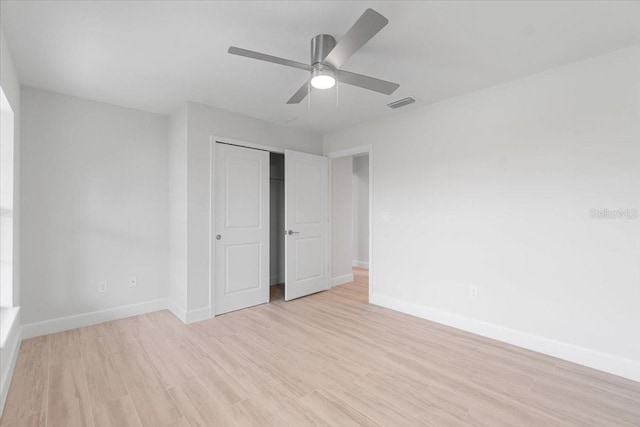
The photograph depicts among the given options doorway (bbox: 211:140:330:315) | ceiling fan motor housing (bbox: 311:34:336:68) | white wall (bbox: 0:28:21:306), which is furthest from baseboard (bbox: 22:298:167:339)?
ceiling fan motor housing (bbox: 311:34:336:68)

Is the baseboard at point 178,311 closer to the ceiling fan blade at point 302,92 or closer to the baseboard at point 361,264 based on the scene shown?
the ceiling fan blade at point 302,92

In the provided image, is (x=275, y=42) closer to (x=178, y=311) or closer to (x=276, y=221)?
(x=178, y=311)

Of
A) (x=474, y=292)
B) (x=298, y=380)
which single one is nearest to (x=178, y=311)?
(x=298, y=380)

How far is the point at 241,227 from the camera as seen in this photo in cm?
362

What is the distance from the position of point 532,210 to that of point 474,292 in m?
0.97

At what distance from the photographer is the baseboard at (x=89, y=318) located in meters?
2.80

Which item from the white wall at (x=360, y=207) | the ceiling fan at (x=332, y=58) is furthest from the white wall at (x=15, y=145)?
the white wall at (x=360, y=207)

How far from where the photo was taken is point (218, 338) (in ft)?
9.20

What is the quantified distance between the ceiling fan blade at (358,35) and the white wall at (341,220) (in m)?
2.96

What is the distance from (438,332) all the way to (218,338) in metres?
2.22

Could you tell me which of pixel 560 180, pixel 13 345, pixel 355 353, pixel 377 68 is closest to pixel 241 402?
pixel 355 353

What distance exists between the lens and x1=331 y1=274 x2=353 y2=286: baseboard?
4.77 meters

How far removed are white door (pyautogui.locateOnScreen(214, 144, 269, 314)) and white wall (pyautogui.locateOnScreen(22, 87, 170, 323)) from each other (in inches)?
31.4

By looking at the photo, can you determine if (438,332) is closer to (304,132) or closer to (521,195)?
(521,195)
